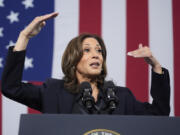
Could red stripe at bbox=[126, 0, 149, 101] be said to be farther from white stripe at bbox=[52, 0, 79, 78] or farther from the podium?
the podium

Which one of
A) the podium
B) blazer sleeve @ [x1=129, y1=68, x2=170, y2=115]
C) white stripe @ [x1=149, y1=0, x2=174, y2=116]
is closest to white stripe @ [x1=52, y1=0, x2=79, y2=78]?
white stripe @ [x1=149, y1=0, x2=174, y2=116]

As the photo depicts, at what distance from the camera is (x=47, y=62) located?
2443 millimetres

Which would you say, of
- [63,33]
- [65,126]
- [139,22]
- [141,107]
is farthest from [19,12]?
[65,126]

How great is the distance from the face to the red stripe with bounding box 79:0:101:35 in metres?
0.82

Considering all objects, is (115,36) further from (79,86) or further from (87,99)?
(87,99)

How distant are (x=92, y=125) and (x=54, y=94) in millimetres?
562

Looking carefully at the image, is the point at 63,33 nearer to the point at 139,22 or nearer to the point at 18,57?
the point at 139,22

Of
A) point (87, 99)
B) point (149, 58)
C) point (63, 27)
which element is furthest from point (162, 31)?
point (87, 99)

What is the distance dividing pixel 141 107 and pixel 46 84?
0.46m

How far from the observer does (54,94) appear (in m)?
1.48

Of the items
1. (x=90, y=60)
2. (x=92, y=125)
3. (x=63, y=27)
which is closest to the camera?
(x=92, y=125)

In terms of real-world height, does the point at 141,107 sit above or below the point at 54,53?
below

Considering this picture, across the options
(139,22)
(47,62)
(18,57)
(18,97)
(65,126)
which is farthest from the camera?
(139,22)

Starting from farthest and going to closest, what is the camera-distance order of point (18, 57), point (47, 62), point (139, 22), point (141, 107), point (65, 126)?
point (139, 22), point (47, 62), point (141, 107), point (18, 57), point (65, 126)
